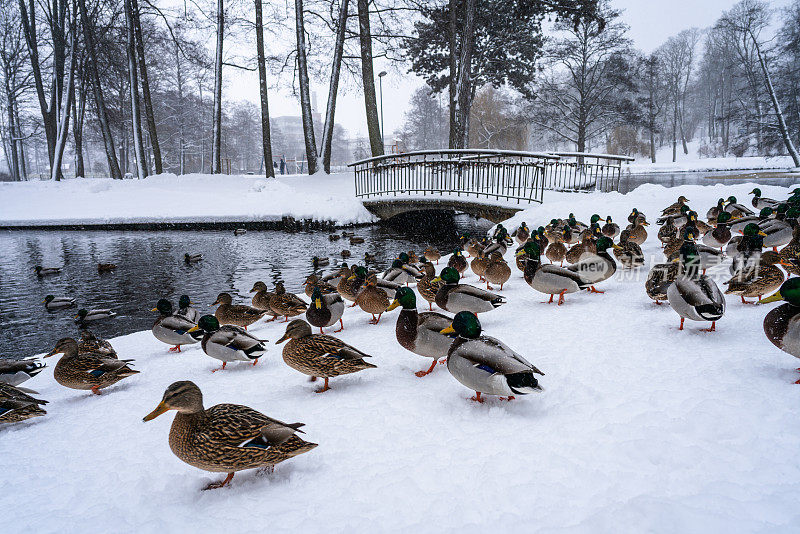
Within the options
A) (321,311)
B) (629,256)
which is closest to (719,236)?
(629,256)

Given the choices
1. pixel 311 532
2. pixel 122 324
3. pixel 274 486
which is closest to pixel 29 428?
pixel 274 486

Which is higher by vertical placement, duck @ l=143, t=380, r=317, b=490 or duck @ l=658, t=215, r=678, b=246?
duck @ l=658, t=215, r=678, b=246

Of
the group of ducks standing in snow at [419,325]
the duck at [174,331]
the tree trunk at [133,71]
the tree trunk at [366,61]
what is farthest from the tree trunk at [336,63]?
the duck at [174,331]

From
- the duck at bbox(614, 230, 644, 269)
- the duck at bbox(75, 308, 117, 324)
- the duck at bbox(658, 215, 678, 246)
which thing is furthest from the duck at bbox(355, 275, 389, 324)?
the duck at bbox(658, 215, 678, 246)

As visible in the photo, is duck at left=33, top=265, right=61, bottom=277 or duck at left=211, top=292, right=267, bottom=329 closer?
duck at left=211, top=292, right=267, bottom=329

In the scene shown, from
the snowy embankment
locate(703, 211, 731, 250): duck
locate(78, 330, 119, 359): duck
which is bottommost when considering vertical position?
locate(78, 330, 119, 359): duck

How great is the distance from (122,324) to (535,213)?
10.5 meters

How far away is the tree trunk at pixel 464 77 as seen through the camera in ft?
62.3

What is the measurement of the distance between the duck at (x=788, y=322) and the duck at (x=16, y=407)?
5.71 metres

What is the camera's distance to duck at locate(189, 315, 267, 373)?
4.29 meters

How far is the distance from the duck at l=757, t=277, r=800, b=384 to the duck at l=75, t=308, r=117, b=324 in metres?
9.26

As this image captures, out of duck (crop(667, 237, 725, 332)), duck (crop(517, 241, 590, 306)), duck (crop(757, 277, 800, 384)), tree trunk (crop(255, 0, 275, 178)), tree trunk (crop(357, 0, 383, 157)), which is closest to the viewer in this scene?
duck (crop(757, 277, 800, 384))

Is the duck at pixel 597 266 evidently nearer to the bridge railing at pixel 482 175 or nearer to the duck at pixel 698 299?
the duck at pixel 698 299

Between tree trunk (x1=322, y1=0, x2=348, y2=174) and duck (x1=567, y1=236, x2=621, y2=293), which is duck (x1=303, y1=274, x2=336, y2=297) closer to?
duck (x1=567, y1=236, x2=621, y2=293)
